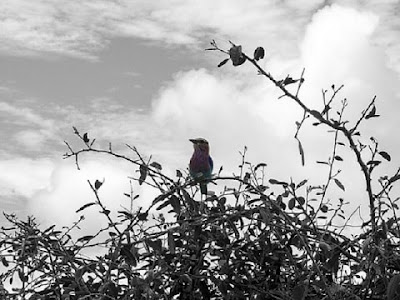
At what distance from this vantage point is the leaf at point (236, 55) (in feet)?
9.77

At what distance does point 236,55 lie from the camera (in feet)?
9.76

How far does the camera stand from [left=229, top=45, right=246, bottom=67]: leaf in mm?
2977

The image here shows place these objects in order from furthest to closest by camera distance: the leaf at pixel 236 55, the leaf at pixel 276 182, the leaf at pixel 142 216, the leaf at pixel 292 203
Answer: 1. the leaf at pixel 292 203
2. the leaf at pixel 276 182
3. the leaf at pixel 142 216
4. the leaf at pixel 236 55

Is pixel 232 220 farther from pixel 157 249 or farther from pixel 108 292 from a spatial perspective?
pixel 108 292

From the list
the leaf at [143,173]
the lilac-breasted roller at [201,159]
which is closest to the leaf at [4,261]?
the leaf at [143,173]

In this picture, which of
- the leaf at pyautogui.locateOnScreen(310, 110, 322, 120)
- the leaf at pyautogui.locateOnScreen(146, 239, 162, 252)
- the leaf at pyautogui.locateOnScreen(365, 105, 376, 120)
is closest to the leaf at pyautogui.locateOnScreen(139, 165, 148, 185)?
the leaf at pyautogui.locateOnScreen(146, 239, 162, 252)

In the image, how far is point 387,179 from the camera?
346 centimetres

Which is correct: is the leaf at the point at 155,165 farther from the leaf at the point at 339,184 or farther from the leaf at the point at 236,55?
the leaf at the point at 339,184

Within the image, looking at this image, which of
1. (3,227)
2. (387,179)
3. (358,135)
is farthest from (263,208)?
(3,227)

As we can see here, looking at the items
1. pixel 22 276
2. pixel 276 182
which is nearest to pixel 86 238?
pixel 22 276

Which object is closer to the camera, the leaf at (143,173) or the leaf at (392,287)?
the leaf at (392,287)

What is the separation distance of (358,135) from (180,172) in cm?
85

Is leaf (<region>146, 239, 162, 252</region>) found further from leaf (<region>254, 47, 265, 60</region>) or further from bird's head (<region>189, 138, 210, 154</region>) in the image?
bird's head (<region>189, 138, 210, 154</region>)

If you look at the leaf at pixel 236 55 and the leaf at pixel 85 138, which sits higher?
the leaf at pixel 236 55
